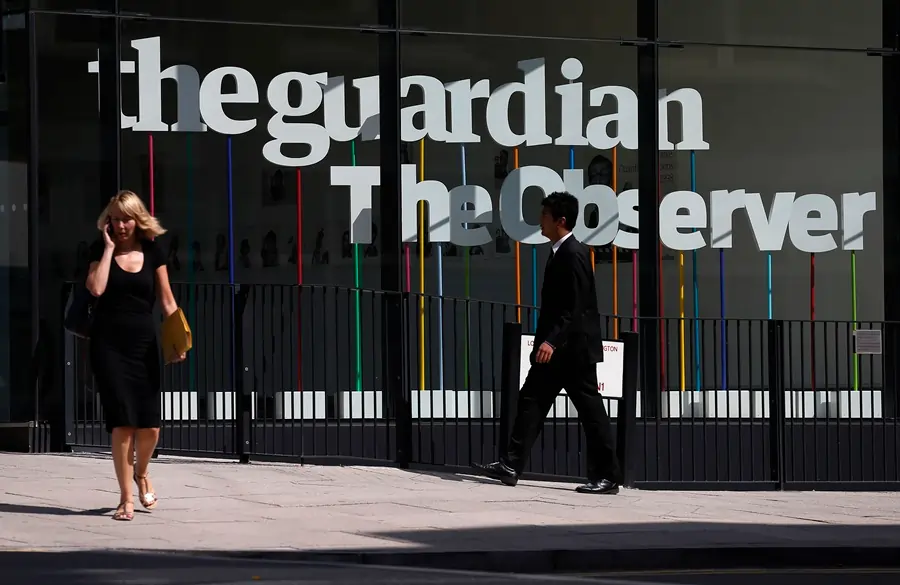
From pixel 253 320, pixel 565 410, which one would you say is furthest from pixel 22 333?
pixel 565 410

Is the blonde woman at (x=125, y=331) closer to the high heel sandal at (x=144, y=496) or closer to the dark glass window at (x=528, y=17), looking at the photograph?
the high heel sandal at (x=144, y=496)

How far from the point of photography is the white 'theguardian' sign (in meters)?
13.0

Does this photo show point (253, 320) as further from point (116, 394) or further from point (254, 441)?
point (116, 394)

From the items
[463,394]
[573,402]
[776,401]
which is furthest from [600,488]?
[463,394]

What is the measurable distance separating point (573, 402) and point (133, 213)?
3.31 meters

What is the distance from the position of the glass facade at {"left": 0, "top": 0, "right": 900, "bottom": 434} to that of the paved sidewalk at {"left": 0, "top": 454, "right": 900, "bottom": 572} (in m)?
2.44

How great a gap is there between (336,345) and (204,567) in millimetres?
5536

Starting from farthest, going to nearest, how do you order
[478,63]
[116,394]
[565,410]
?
1. [478,63]
2. [565,410]
3. [116,394]

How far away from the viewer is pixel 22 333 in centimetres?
1254

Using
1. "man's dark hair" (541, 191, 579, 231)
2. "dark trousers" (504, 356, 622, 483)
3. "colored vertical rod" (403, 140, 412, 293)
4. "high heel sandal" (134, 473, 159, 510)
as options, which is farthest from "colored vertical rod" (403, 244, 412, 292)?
"high heel sandal" (134, 473, 159, 510)

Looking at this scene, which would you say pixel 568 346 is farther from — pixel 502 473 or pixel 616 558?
pixel 616 558

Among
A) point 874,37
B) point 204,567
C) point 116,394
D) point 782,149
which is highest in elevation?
point 874,37

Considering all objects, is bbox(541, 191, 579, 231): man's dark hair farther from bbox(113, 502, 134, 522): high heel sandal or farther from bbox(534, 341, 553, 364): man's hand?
bbox(113, 502, 134, 522): high heel sandal

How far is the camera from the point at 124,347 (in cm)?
839
